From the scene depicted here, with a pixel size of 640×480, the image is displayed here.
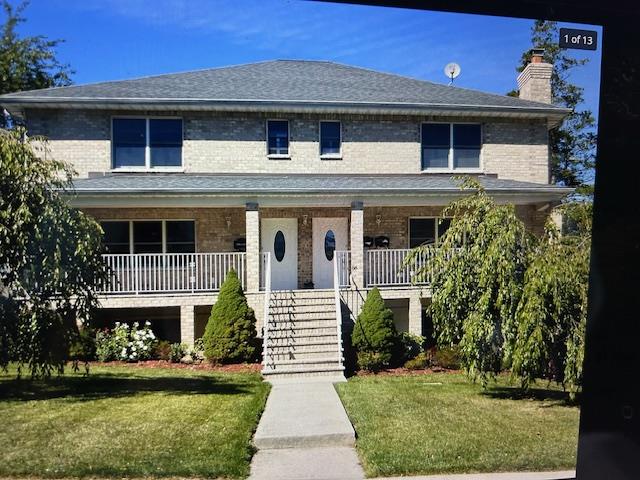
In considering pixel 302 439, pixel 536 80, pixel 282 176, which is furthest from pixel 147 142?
pixel 536 80

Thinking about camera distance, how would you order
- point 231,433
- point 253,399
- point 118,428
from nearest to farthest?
point 118,428, point 231,433, point 253,399

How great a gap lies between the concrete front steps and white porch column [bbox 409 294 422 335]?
0.62 m

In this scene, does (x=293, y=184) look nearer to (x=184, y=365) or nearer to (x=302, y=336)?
(x=184, y=365)

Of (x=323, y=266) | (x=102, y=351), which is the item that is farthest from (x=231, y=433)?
(x=323, y=266)

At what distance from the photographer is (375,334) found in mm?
3658

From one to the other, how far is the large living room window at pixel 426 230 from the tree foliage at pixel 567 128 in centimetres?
89

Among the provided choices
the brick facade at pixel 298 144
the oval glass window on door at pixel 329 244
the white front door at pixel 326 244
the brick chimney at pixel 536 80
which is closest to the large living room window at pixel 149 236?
the brick facade at pixel 298 144

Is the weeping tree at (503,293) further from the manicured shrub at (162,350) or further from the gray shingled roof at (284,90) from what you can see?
the manicured shrub at (162,350)

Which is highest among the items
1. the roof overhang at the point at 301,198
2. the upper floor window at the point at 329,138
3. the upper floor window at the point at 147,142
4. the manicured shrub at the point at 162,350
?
the upper floor window at the point at 329,138

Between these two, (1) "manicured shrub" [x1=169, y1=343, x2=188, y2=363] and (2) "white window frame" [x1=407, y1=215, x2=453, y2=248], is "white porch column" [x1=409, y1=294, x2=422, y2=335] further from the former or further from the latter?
(1) "manicured shrub" [x1=169, y1=343, x2=188, y2=363]

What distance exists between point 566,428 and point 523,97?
180 cm

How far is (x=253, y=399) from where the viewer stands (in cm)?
264

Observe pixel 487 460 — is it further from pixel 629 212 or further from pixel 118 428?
pixel 118 428

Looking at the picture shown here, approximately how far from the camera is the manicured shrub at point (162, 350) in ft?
8.12
